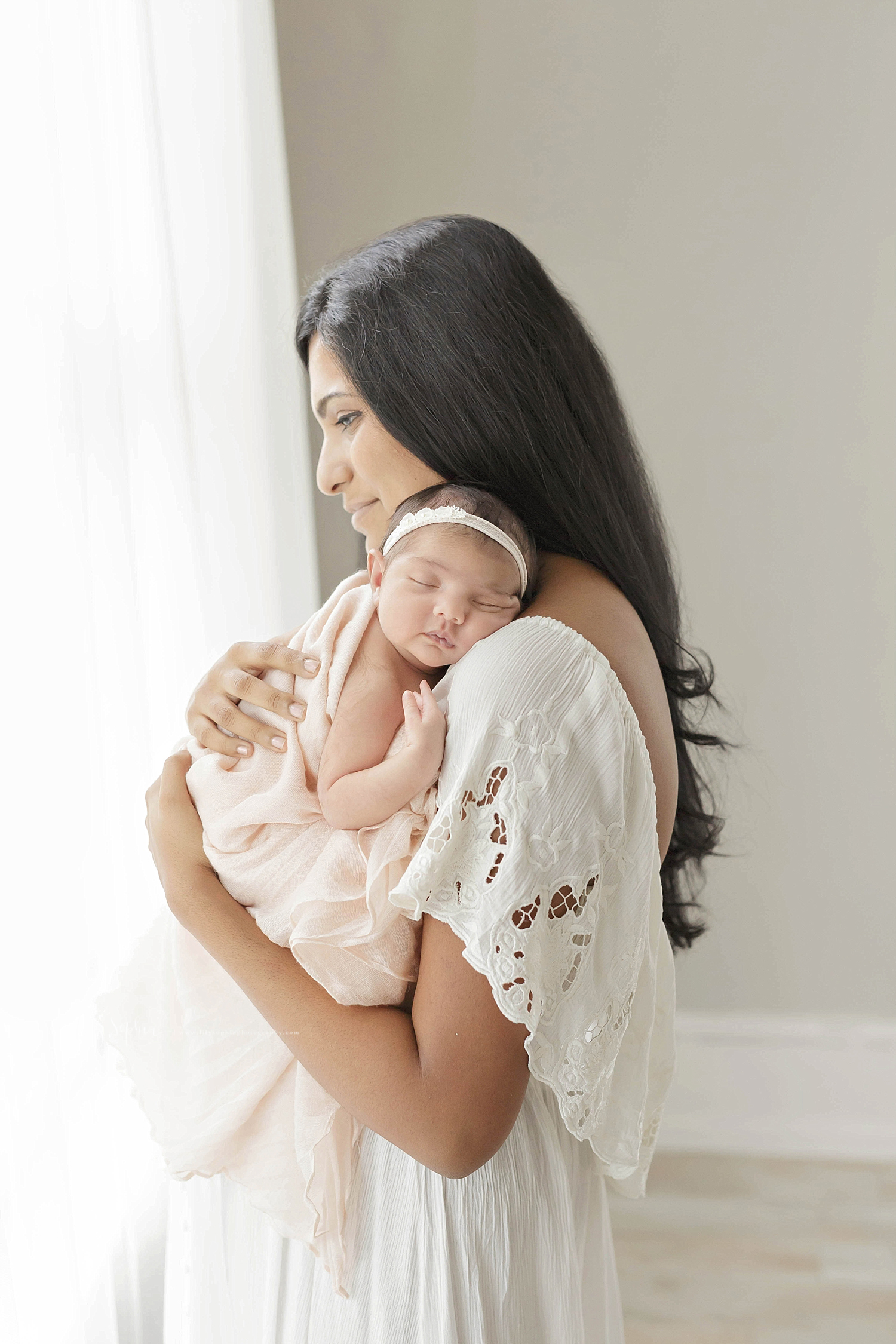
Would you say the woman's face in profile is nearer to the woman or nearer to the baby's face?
the woman

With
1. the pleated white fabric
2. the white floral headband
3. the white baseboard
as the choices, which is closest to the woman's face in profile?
the white floral headband

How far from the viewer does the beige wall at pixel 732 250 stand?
235cm

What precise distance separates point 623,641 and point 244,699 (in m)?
0.39

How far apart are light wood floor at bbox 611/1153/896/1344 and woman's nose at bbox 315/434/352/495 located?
1829 millimetres

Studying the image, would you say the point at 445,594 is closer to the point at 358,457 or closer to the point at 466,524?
the point at 466,524

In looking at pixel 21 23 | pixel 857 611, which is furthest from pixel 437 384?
pixel 857 611

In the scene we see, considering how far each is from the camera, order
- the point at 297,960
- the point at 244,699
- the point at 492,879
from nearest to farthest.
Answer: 1. the point at 492,879
2. the point at 297,960
3. the point at 244,699

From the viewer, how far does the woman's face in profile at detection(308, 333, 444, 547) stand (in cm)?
113

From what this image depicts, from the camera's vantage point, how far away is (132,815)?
1.47 m

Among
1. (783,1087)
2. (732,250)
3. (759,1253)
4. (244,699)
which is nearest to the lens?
(244,699)

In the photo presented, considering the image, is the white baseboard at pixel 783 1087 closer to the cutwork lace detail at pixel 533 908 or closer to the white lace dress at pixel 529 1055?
the white lace dress at pixel 529 1055

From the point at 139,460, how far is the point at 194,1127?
3.16ft

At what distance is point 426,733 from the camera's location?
2.86 feet

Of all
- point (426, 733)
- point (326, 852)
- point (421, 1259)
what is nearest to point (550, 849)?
point (426, 733)
